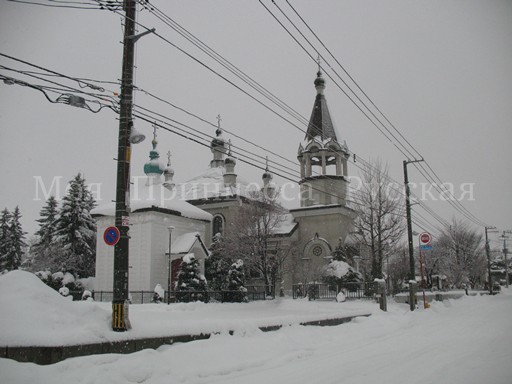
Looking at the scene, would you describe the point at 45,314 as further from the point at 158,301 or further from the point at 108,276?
the point at 108,276

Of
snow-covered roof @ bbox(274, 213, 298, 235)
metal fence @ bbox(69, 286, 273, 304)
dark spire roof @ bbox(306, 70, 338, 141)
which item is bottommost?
metal fence @ bbox(69, 286, 273, 304)

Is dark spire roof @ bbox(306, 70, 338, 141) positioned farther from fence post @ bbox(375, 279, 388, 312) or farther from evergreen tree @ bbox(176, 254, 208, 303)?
fence post @ bbox(375, 279, 388, 312)

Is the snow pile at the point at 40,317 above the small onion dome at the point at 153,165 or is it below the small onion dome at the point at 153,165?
below

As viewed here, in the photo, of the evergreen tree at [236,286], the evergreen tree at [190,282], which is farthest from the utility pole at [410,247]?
the evergreen tree at [190,282]

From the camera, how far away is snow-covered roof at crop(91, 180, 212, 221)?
1374 inches

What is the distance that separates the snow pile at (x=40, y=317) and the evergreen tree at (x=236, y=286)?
64.0ft

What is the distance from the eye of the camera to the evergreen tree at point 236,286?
94.0 feet

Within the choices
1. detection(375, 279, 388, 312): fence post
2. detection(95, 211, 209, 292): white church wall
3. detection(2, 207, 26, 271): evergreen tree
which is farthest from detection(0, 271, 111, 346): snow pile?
detection(2, 207, 26, 271): evergreen tree

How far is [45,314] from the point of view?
8391 mm

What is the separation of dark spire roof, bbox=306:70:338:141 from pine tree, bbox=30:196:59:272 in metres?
25.4

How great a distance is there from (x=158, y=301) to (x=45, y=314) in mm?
20390

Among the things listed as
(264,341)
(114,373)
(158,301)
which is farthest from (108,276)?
(114,373)

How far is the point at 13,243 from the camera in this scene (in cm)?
4784

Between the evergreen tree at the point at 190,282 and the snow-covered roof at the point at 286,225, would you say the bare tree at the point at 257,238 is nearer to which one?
the snow-covered roof at the point at 286,225
